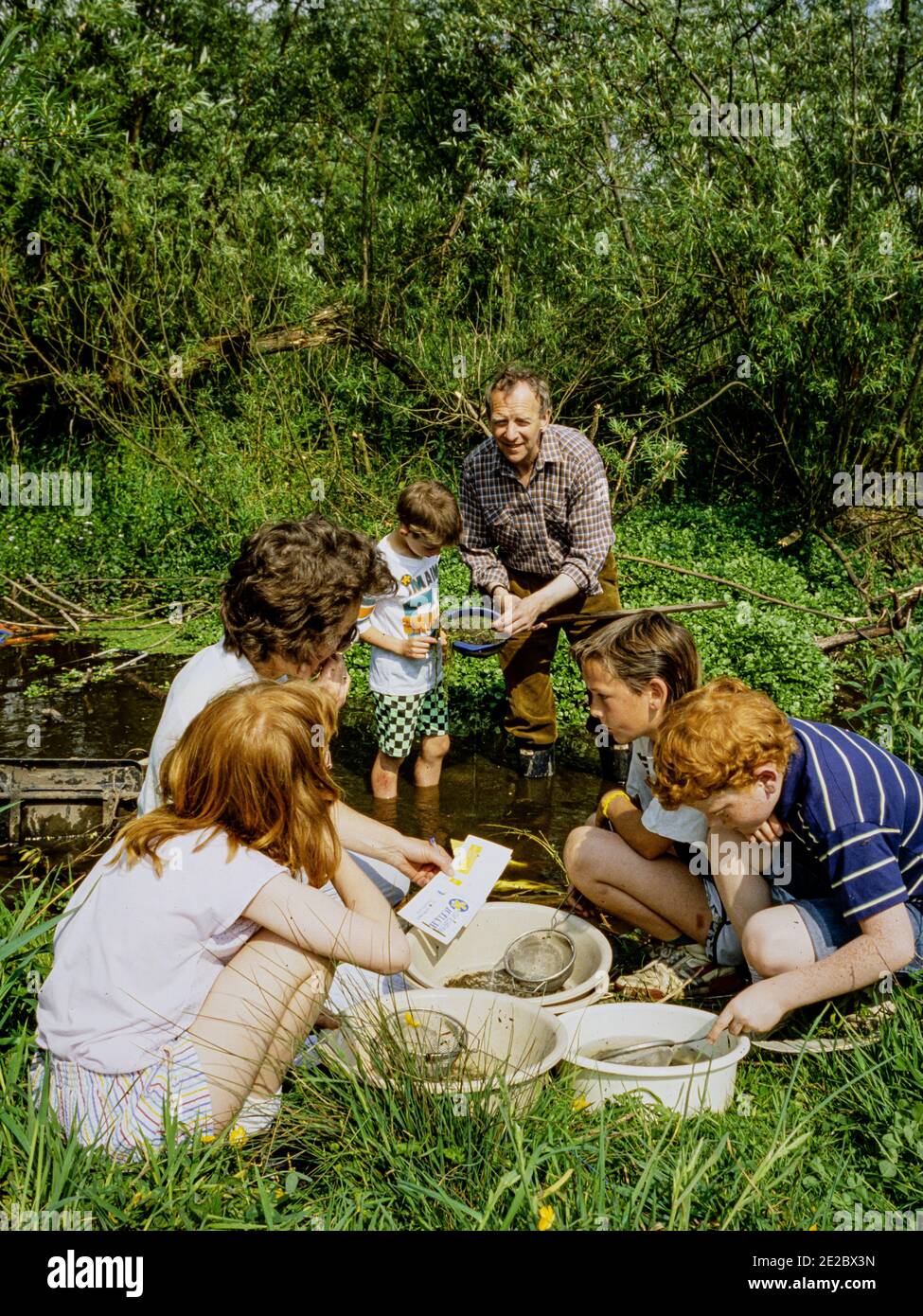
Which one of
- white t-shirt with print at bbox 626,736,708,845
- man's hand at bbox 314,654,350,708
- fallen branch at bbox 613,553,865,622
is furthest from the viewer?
fallen branch at bbox 613,553,865,622

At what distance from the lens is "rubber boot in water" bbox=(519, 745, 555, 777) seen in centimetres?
536

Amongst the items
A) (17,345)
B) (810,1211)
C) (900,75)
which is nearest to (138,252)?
(17,345)

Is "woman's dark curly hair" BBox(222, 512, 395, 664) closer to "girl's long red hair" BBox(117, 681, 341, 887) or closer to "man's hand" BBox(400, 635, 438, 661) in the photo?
"girl's long red hair" BBox(117, 681, 341, 887)

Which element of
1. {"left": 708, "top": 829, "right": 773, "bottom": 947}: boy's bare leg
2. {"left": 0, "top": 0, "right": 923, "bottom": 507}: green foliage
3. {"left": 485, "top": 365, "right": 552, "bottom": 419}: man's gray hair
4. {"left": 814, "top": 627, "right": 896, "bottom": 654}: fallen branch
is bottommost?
{"left": 708, "top": 829, "right": 773, "bottom": 947}: boy's bare leg

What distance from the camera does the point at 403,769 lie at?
17.8 feet

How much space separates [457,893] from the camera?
319 cm

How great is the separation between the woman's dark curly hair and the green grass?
4.05ft

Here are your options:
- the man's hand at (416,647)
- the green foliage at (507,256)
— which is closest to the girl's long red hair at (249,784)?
the man's hand at (416,647)

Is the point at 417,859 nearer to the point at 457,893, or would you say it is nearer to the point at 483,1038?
the point at 457,893

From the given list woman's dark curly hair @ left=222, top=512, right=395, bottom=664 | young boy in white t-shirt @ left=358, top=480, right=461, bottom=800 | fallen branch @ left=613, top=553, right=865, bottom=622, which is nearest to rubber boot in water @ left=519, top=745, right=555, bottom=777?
young boy in white t-shirt @ left=358, top=480, right=461, bottom=800

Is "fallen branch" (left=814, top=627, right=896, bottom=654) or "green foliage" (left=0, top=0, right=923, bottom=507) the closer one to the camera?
"fallen branch" (left=814, top=627, right=896, bottom=654)

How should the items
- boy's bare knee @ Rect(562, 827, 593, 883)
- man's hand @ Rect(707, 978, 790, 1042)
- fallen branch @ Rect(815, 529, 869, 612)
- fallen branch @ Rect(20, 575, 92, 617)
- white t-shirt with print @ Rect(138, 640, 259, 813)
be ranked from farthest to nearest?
fallen branch @ Rect(20, 575, 92, 617)
fallen branch @ Rect(815, 529, 869, 612)
boy's bare knee @ Rect(562, 827, 593, 883)
white t-shirt with print @ Rect(138, 640, 259, 813)
man's hand @ Rect(707, 978, 790, 1042)

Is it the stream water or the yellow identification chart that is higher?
the yellow identification chart

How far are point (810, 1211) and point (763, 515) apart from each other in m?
7.69
